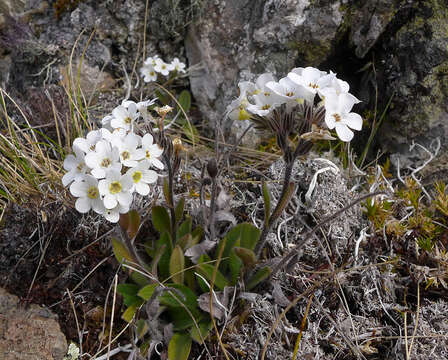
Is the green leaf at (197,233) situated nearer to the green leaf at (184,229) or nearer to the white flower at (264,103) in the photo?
the green leaf at (184,229)

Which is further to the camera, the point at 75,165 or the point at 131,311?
the point at 131,311

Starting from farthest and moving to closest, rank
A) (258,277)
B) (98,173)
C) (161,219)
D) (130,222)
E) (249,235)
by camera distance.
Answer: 1. (161,219)
2. (249,235)
3. (258,277)
4. (130,222)
5. (98,173)

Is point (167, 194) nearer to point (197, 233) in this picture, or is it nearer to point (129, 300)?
point (197, 233)

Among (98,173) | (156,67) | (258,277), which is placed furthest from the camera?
(156,67)

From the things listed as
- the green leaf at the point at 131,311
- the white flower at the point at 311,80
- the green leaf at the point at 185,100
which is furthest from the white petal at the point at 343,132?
the green leaf at the point at 185,100

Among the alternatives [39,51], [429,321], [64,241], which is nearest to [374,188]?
[429,321]

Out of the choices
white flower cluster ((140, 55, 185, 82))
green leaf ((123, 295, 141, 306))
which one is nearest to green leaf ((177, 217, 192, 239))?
green leaf ((123, 295, 141, 306))

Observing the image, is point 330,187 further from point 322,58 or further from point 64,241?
point 64,241

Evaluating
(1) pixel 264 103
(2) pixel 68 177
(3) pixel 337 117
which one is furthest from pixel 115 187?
(3) pixel 337 117
